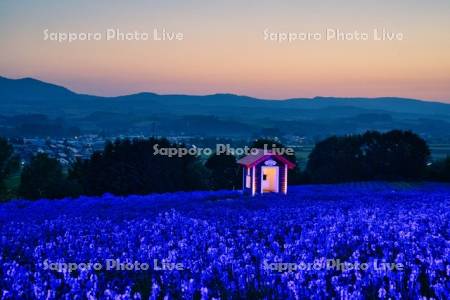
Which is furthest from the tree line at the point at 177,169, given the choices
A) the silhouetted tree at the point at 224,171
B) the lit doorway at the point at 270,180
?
the lit doorway at the point at 270,180

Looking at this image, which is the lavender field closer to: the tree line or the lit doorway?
the lit doorway

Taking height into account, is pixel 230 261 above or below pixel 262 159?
below

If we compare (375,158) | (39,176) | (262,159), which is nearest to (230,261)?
(262,159)

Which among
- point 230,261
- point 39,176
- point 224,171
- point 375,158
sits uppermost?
point 230,261

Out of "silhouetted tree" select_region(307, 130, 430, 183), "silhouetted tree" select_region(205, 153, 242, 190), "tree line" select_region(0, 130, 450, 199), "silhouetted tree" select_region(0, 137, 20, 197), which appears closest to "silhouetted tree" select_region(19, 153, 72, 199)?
"tree line" select_region(0, 130, 450, 199)

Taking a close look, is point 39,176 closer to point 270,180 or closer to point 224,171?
point 224,171

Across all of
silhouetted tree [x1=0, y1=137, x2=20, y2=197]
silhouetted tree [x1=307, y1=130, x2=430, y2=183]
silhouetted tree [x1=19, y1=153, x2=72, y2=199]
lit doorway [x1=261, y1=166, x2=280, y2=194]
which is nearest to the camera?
lit doorway [x1=261, y1=166, x2=280, y2=194]

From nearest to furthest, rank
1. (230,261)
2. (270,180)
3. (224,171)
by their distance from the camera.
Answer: (230,261)
(270,180)
(224,171)
